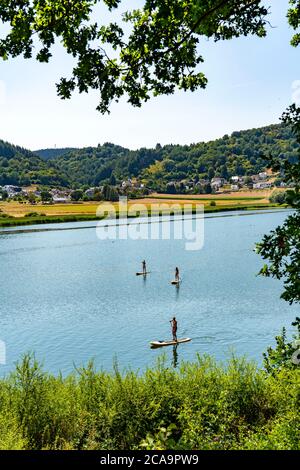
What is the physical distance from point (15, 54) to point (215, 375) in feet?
51.8

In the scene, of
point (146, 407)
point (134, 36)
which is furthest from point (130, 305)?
point (134, 36)

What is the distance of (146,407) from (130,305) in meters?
34.3

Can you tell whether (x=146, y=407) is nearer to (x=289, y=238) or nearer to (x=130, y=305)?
(x=289, y=238)

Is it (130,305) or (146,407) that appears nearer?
(146,407)

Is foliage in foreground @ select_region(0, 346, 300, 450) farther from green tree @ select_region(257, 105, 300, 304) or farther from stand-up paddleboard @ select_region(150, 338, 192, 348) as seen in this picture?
stand-up paddleboard @ select_region(150, 338, 192, 348)

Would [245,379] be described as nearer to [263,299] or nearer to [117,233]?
[263,299]

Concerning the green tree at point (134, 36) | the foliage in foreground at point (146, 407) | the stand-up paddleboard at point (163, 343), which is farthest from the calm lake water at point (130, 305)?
the green tree at point (134, 36)

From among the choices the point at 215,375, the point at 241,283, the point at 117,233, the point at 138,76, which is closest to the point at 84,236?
the point at 117,233

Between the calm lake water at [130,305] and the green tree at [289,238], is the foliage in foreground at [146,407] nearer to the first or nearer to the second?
the green tree at [289,238]

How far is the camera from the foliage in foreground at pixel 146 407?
57.9 feet

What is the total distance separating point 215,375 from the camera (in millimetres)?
20906

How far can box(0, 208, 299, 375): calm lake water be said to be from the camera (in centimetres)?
3778

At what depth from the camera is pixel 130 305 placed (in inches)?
2111

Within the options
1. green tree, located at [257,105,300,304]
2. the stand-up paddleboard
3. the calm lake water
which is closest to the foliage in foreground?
green tree, located at [257,105,300,304]
